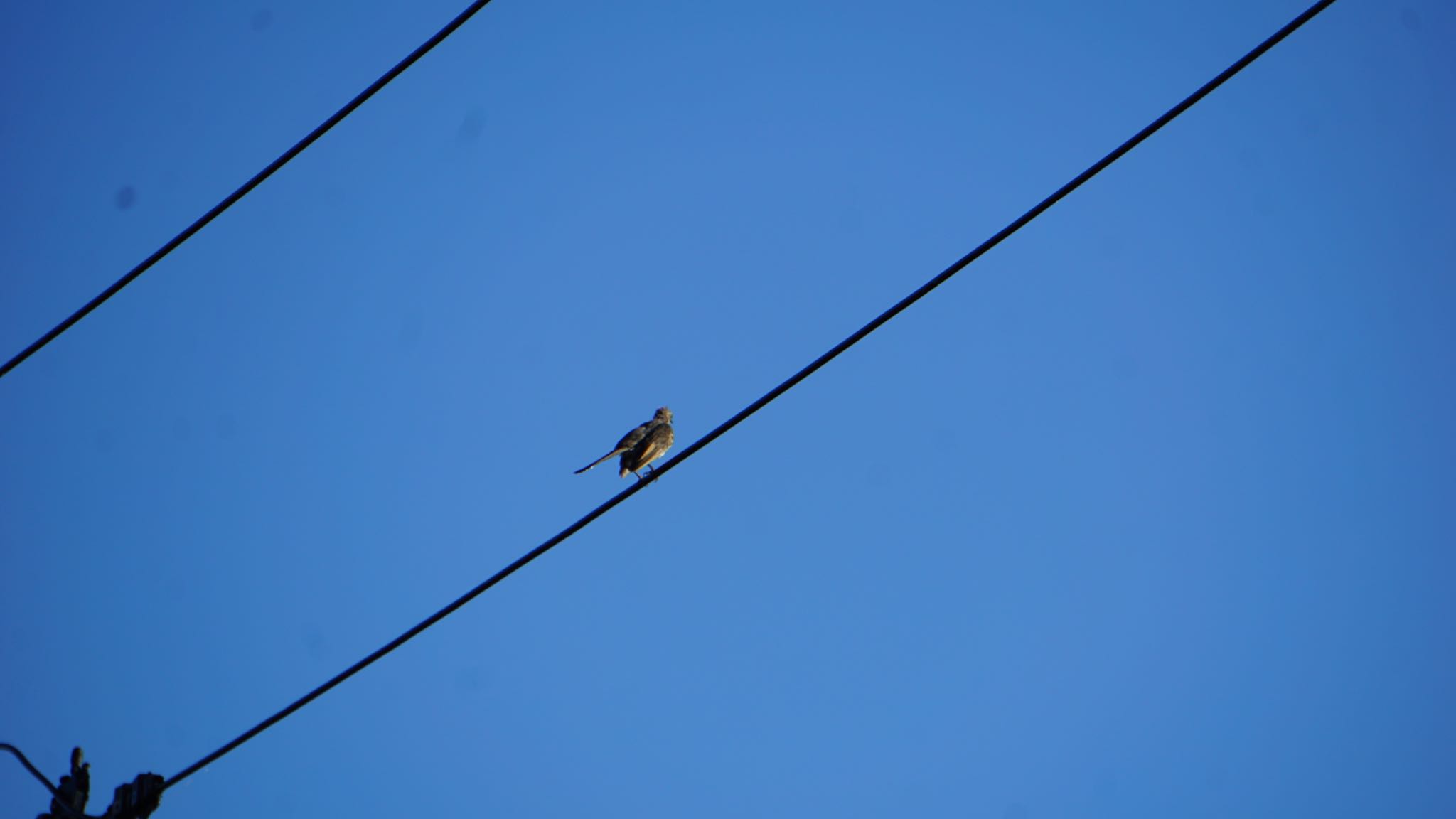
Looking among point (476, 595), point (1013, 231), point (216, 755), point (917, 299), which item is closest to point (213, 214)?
point (476, 595)

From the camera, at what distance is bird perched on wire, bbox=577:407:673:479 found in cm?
1152

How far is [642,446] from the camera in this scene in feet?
38.1

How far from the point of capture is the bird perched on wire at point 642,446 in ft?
37.8

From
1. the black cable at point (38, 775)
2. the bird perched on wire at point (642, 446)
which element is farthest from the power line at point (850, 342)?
the bird perched on wire at point (642, 446)

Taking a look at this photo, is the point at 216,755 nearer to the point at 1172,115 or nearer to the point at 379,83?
the point at 379,83

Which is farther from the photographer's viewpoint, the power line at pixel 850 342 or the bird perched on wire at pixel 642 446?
the bird perched on wire at pixel 642 446

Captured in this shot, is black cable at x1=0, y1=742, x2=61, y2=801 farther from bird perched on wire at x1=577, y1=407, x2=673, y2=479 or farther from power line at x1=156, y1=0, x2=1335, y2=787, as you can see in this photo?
bird perched on wire at x1=577, y1=407, x2=673, y2=479

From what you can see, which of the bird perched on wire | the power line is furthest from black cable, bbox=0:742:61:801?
the bird perched on wire

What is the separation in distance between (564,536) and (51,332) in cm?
231

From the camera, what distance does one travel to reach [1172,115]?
13.1 feet

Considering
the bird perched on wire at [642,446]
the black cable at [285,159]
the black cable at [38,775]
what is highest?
the bird perched on wire at [642,446]

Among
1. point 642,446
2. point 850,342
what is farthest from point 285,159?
point 642,446

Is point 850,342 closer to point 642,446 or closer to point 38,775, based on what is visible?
point 38,775

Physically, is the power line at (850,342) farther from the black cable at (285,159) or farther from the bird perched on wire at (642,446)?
the bird perched on wire at (642,446)
